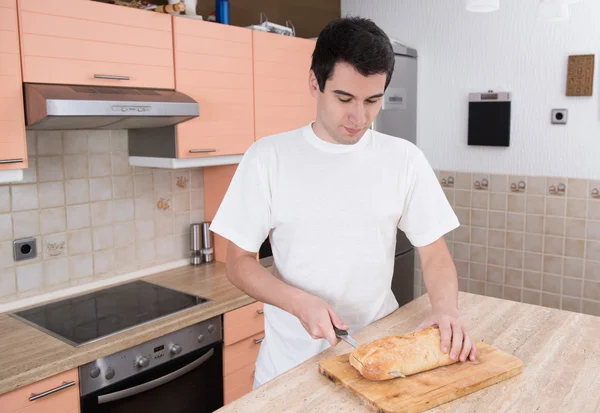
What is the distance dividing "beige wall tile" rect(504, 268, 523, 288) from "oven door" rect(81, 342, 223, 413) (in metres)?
1.69

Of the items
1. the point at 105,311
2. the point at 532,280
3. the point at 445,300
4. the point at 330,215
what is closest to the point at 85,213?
the point at 105,311

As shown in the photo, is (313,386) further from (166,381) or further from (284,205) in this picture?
(166,381)

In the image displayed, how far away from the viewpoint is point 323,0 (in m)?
3.66

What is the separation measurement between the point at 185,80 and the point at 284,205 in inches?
42.5

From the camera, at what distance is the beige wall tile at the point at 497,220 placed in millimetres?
3217

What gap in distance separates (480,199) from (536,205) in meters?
0.31

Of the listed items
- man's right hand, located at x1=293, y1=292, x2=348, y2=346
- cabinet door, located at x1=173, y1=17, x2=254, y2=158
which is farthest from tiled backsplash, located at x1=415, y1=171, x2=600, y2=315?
man's right hand, located at x1=293, y1=292, x2=348, y2=346

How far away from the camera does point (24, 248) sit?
2.33 metres

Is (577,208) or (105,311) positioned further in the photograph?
(577,208)

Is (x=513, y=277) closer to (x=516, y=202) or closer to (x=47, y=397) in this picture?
(x=516, y=202)

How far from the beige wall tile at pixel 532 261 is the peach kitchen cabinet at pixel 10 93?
8.24 feet

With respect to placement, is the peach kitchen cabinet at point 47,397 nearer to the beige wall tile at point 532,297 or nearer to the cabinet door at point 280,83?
the cabinet door at point 280,83

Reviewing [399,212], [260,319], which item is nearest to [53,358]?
[260,319]

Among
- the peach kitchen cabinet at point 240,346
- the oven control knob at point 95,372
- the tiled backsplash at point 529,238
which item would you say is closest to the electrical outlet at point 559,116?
the tiled backsplash at point 529,238
